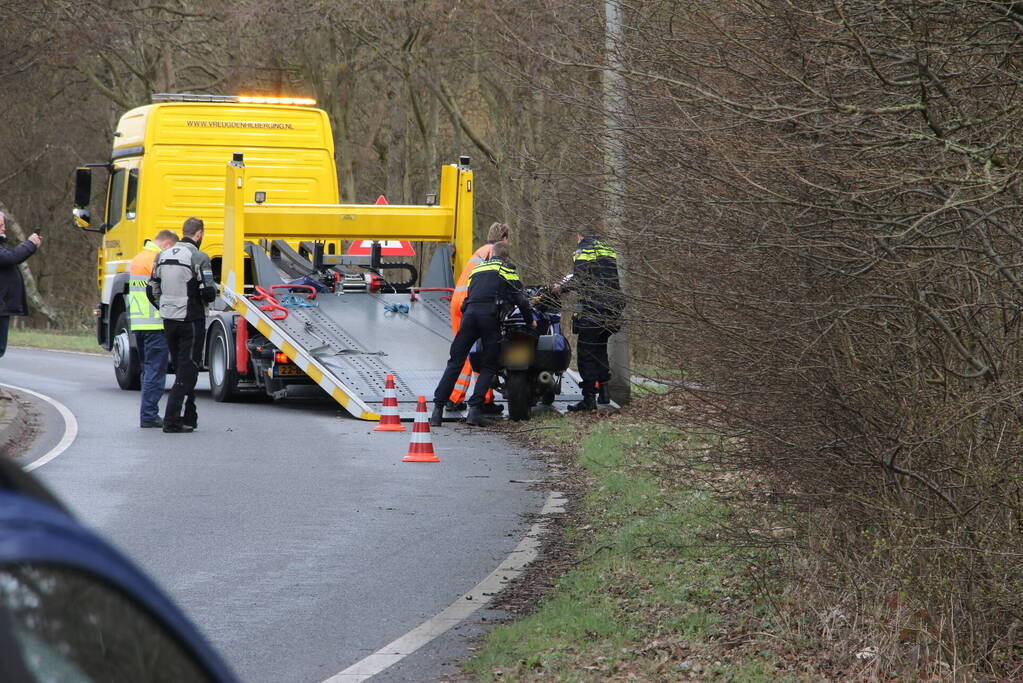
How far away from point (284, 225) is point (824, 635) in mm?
12435

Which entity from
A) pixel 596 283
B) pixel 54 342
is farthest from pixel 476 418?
pixel 54 342

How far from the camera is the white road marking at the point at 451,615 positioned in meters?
6.10

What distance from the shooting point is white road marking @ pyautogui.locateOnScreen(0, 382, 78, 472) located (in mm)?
12309

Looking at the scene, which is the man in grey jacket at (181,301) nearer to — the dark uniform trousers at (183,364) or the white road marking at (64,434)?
the dark uniform trousers at (183,364)

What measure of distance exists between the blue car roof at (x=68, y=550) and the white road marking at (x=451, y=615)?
416 centimetres

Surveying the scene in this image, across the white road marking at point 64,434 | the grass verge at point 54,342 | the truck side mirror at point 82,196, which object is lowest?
the grass verge at point 54,342

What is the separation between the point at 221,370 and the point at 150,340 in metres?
2.90

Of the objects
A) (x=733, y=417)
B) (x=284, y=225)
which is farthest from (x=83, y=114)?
(x=733, y=417)

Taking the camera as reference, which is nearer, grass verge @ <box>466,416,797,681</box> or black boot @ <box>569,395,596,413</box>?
grass verge @ <box>466,416,797,681</box>

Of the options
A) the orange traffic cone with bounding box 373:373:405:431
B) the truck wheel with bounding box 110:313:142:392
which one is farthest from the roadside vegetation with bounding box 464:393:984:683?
the truck wheel with bounding box 110:313:142:392

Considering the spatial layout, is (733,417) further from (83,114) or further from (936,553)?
(83,114)

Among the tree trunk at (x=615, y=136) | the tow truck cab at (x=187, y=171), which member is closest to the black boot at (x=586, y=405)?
the tow truck cab at (x=187, y=171)

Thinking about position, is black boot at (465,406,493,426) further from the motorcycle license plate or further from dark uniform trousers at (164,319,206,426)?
dark uniform trousers at (164,319,206,426)

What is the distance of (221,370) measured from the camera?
17734mm
